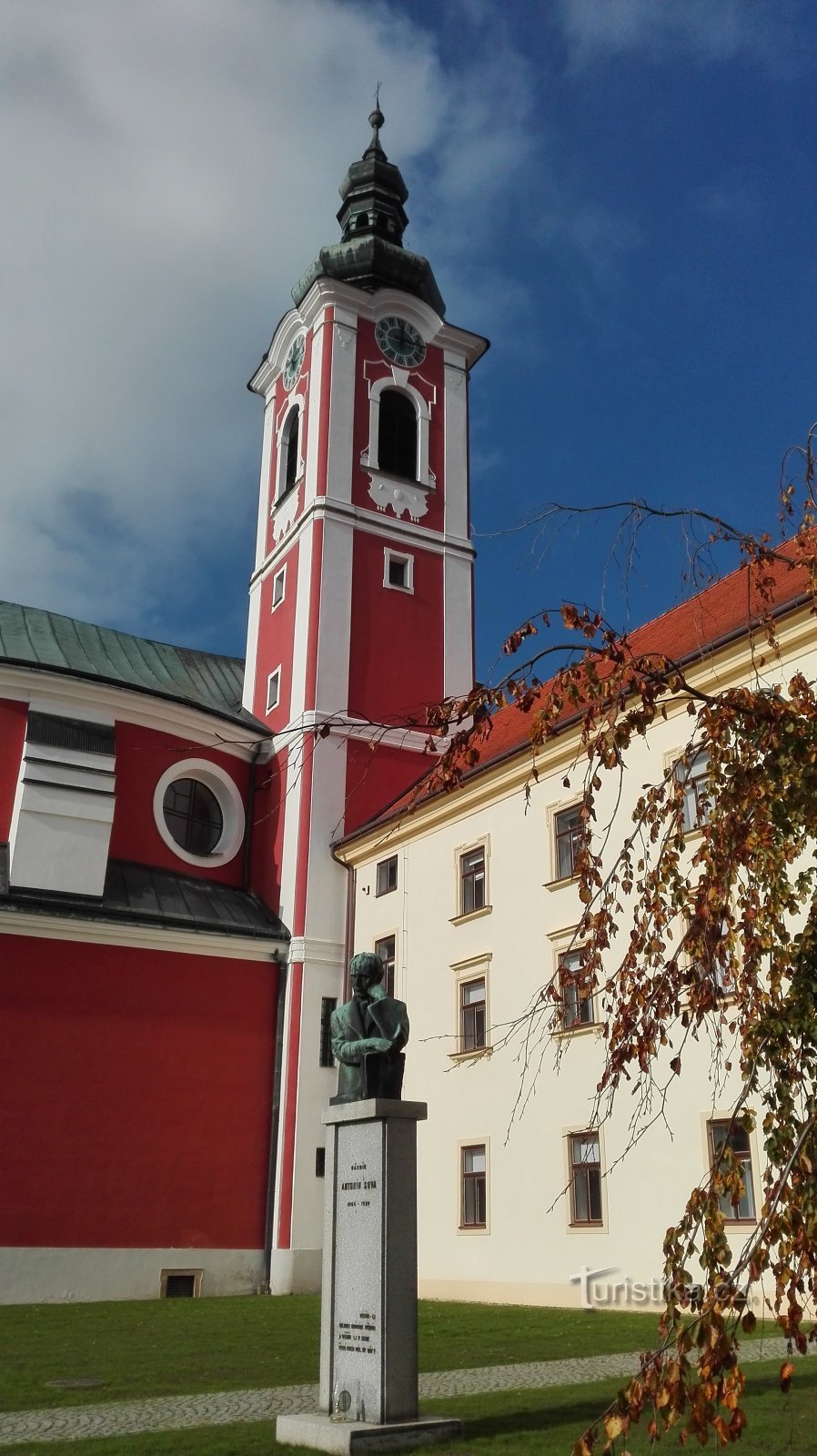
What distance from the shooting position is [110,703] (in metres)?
22.5

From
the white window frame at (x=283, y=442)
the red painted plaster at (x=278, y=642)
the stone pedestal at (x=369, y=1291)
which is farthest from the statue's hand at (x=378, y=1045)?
the white window frame at (x=283, y=442)

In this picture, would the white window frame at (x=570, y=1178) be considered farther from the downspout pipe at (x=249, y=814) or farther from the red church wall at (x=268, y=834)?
the downspout pipe at (x=249, y=814)

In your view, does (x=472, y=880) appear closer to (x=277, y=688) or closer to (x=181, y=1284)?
(x=181, y=1284)

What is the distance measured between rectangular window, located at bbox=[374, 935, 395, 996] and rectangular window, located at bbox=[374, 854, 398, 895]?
84 centimetres

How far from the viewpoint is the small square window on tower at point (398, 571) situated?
1038 inches

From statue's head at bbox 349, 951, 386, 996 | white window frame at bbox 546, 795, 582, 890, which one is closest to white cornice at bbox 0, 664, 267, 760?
white window frame at bbox 546, 795, 582, 890

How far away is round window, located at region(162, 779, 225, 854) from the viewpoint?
23641 millimetres

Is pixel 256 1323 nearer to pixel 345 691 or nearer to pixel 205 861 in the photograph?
pixel 205 861

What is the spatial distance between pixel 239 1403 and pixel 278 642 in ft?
63.3

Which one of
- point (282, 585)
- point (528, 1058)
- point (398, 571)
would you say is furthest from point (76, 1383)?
point (282, 585)

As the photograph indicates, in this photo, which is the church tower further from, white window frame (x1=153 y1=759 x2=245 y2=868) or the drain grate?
the drain grate

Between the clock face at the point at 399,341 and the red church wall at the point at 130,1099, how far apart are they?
14419mm

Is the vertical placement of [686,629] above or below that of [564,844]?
above

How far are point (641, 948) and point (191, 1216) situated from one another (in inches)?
681
